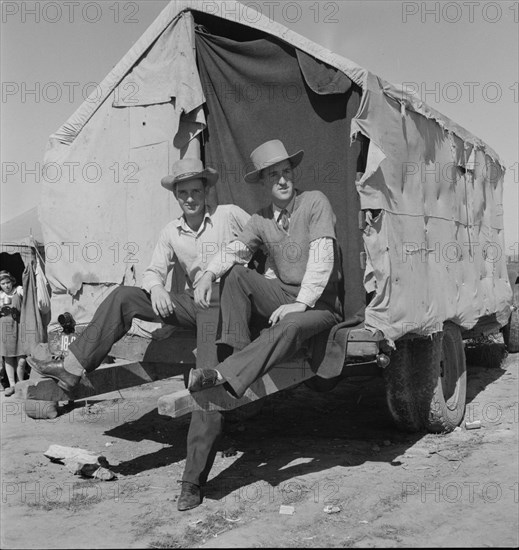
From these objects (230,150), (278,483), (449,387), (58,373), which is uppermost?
(230,150)

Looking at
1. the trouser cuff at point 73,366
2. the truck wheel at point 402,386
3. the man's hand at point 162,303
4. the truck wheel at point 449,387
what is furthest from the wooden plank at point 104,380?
Result: the truck wheel at point 449,387

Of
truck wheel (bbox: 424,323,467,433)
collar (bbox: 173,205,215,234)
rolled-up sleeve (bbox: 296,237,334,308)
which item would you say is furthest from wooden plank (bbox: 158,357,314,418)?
truck wheel (bbox: 424,323,467,433)

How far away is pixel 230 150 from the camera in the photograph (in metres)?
5.92

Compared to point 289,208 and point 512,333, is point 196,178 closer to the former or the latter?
point 289,208

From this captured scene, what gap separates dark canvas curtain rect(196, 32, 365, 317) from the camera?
5.14 metres

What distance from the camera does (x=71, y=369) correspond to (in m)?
4.43

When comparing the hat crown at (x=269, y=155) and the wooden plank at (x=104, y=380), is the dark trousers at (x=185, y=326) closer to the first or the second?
the wooden plank at (x=104, y=380)

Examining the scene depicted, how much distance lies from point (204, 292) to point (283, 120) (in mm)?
1893

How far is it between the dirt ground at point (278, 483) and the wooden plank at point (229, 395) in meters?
0.61

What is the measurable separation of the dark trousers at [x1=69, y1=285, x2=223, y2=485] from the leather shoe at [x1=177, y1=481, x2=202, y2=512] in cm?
4

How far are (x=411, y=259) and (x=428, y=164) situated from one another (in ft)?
3.28

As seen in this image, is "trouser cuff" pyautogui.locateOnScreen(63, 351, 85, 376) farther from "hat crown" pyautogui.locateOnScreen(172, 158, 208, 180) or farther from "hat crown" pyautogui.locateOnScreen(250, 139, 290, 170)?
"hat crown" pyautogui.locateOnScreen(250, 139, 290, 170)

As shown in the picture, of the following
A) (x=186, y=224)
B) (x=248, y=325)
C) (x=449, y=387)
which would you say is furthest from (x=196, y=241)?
(x=449, y=387)

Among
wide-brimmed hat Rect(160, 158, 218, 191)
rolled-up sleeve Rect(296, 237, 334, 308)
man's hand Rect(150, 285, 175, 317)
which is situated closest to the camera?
rolled-up sleeve Rect(296, 237, 334, 308)
